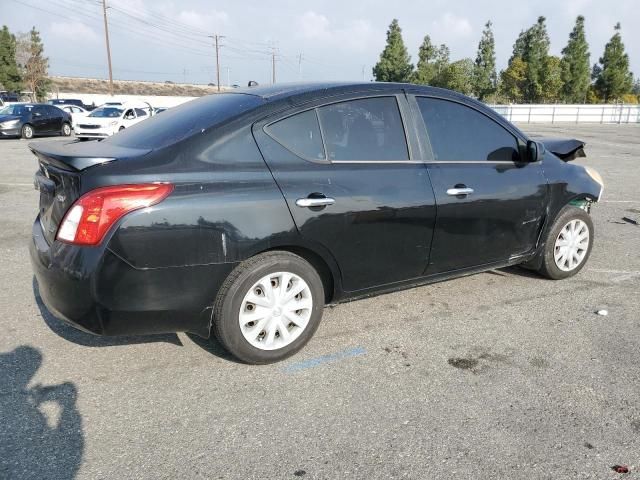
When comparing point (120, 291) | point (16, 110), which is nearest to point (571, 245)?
point (120, 291)

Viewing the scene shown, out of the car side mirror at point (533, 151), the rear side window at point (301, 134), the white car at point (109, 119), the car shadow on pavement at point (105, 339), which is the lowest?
the car shadow on pavement at point (105, 339)

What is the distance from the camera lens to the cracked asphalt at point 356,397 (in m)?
2.45

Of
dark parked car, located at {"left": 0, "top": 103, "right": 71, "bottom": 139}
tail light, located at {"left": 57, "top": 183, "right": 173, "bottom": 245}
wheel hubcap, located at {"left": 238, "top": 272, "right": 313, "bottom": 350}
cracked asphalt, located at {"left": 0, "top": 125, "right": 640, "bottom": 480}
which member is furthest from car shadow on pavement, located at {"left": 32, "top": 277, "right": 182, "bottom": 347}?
dark parked car, located at {"left": 0, "top": 103, "right": 71, "bottom": 139}

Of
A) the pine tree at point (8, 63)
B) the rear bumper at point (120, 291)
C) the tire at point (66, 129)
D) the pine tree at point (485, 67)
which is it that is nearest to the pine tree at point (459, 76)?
the pine tree at point (485, 67)

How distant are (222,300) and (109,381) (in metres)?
0.81

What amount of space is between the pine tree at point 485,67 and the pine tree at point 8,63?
4511 cm

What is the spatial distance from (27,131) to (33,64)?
40.9m

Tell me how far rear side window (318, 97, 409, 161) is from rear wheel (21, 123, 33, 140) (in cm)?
2161

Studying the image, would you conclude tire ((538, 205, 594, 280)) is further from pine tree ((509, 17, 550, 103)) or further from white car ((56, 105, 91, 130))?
pine tree ((509, 17, 550, 103))

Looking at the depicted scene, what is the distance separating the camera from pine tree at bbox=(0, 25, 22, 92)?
173ft

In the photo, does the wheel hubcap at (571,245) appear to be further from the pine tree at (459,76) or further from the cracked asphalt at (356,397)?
the pine tree at (459,76)

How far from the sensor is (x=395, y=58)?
56.8m

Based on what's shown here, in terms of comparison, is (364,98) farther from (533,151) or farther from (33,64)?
(33,64)

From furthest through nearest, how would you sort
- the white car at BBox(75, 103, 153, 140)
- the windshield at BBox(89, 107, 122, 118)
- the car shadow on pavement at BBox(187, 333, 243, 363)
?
the windshield at BBox(89, 107, 122, 118), the white car at BBox(75, 103, 153, 140), the car shadow on pavement at BBox(187, 333, 243, 363)
